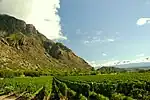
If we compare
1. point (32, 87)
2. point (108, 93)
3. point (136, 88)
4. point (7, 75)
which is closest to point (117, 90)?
point (108, 93)

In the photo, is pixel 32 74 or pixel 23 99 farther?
pixel 32 74

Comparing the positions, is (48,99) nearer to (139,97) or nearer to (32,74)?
(139,97)

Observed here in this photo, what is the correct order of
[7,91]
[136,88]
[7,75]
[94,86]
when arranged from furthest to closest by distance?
[7,75], [7,91], [94,86], [136,88]

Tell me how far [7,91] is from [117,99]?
4023 cm

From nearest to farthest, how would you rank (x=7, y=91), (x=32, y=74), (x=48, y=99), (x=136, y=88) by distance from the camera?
(x=136, y=88)
(x=48, y=99)
(x=7, y=91)
(x=32, y=74)

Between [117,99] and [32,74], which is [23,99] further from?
[32,74]

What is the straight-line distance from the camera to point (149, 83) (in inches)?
1823

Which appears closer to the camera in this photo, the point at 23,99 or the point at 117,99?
the point at 117,99

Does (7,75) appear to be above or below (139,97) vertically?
above

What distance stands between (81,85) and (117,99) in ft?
82.5

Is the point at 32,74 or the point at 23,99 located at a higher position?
the point at 32,74

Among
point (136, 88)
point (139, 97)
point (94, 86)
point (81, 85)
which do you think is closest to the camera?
point (139, 97)

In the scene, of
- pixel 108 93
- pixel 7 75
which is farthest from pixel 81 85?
pixel 7 75

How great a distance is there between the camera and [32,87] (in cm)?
7200
